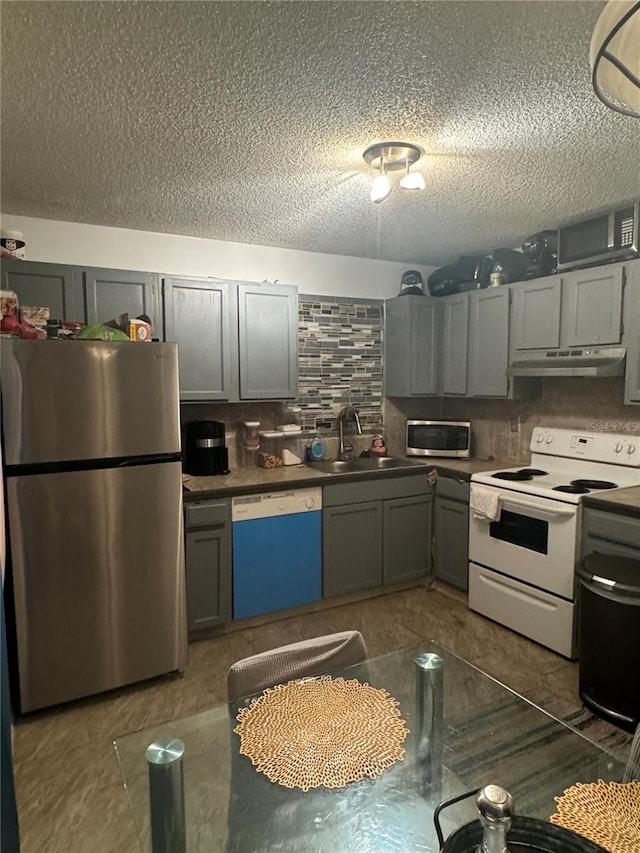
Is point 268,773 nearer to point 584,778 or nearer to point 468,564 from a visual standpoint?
point 584,778

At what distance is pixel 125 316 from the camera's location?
258 cm

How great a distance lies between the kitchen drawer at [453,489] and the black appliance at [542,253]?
55.5 inches

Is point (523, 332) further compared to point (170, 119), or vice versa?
point (523, 332)

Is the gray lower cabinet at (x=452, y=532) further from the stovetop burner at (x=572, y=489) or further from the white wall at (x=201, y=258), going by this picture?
the white wall at (x=201, y=258)

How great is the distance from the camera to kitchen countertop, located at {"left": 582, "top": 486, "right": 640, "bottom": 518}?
7.92ft

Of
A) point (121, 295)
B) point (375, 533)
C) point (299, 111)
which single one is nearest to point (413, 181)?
point (299, 111)

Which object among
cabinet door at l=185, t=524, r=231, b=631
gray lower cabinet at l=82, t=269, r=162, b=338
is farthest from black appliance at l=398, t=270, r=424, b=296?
cabinet door at l=185, t=524, r=231, b=631

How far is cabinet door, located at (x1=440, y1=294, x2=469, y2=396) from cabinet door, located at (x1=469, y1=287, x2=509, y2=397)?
0.19ft

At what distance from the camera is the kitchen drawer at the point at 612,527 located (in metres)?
2.41

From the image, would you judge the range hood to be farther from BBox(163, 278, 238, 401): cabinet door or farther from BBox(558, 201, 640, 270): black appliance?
BBox(163, 278, 238, 401): cabinet door

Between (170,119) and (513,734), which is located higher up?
(170,119)

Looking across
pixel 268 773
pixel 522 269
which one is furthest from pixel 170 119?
pixel 522 269

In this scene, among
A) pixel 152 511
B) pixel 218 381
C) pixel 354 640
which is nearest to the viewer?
pixel 354 640

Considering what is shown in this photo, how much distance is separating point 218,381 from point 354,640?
2030 millimetres
